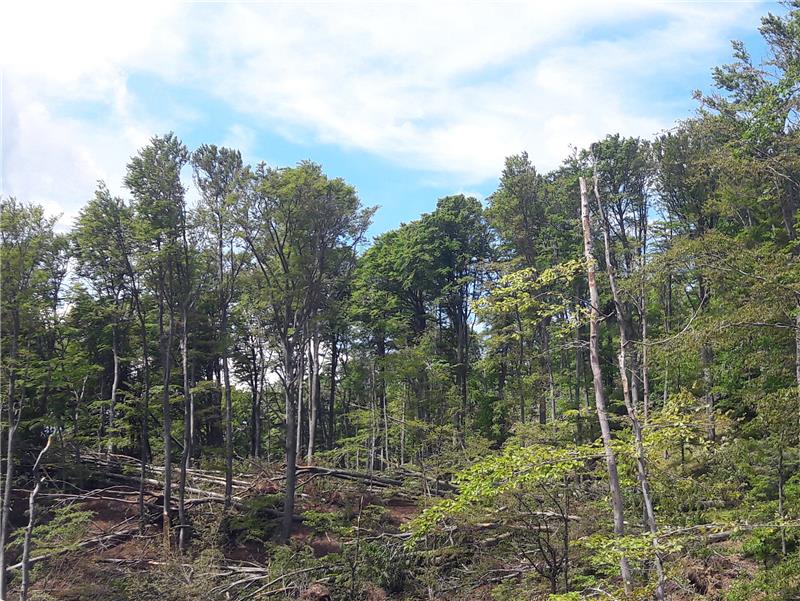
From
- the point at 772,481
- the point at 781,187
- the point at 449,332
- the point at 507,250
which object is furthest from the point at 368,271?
the point at 772,481

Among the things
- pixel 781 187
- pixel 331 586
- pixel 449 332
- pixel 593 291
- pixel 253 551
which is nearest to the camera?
pixel 593 291

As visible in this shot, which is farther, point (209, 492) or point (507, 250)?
point (507, 250)

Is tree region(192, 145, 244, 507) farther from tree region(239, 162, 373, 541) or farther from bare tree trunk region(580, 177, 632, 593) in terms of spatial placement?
bare tree trunk region(580, 177, 632, 593)

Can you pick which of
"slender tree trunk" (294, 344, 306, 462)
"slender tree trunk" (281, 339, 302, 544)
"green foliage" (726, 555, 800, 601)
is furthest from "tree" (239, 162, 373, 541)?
"green foliage" (726, 555, 800, 601)

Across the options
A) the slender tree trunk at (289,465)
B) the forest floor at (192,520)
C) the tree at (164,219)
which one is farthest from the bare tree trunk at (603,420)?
the tree at (164,219)

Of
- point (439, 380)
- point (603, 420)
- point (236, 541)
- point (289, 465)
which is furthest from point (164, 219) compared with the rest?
point (603, 420)

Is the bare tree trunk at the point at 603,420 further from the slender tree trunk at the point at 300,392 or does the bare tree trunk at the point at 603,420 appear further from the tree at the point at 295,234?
the slender tree trunk at the point at 300,392

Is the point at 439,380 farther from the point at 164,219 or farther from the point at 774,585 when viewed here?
the point at 774,585

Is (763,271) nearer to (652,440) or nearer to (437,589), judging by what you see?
(652,440)

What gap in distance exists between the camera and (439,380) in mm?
23859

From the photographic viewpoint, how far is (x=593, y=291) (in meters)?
6.80

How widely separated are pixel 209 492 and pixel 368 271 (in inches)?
634

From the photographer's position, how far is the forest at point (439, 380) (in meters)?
8.52

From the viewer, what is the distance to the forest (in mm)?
8516
